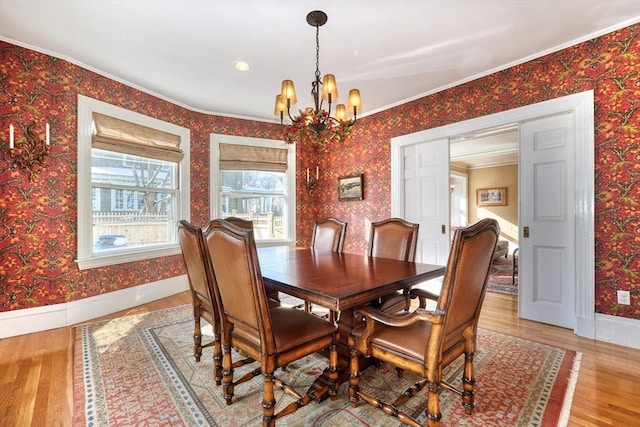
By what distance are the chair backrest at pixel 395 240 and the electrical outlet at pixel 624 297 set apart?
1.74m

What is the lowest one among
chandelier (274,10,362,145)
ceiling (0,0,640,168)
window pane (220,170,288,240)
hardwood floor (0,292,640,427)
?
hardwood floor (0,292,640,427)

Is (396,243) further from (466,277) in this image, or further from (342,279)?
(466,277)

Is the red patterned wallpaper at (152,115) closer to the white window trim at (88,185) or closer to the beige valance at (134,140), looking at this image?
the white window trim at (88,185)

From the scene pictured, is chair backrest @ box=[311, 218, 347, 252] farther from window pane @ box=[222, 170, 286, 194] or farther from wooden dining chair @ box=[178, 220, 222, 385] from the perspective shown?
window pane @ box=[222, 170, 286, 194]

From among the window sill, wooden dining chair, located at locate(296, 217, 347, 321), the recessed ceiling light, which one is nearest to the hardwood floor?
the window sill

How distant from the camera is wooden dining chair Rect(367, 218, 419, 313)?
2256 millimetres

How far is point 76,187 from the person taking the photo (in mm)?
2961

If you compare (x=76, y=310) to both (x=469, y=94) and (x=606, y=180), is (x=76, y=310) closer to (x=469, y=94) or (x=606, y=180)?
(x=469, y=94)

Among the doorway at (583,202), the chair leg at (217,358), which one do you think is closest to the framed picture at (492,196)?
the doorway at (583,202)

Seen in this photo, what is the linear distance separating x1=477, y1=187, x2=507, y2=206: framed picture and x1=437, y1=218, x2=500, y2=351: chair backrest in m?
6.85

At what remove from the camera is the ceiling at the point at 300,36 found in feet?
6.96

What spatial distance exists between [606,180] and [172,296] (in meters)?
4.81

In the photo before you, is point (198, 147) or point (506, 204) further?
point (506, 204)

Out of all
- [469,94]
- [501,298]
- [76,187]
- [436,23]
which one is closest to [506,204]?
[501,298]
